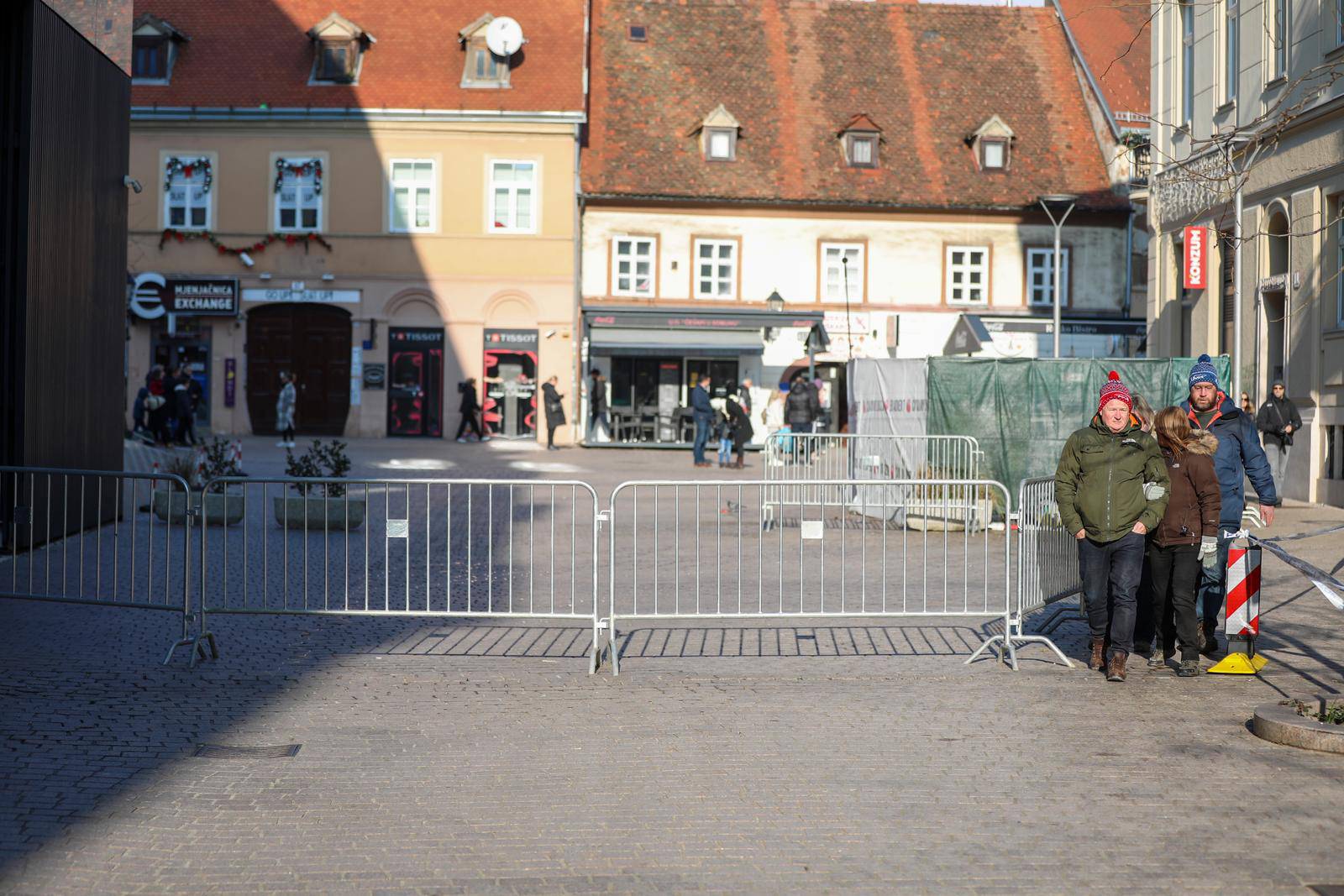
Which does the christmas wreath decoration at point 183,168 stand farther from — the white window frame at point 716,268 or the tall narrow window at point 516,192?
the white window frame at point 716,268

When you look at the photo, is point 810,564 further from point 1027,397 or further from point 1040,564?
point 1027,397

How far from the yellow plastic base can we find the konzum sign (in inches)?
729

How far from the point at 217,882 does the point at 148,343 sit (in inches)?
1508

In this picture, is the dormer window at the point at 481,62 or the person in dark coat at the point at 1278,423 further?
the dormer window at the point at 481,62

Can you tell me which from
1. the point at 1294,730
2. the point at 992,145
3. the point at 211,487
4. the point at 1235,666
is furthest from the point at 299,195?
the point at 1294,730

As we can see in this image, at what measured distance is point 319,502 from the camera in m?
14.8

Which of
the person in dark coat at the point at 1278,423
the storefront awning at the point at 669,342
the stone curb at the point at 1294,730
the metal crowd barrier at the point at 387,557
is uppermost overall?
the storefront awning at the point at 669,342

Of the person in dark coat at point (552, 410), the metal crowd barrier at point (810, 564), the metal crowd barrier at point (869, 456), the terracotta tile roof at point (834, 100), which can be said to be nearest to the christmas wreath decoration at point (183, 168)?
the terracotta tile roof at point (834, 100)

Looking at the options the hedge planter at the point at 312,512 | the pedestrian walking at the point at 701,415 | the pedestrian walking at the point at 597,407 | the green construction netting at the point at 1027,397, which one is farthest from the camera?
the pedestrian walking at the point at 597,407

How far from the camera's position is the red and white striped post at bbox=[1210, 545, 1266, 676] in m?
9.52

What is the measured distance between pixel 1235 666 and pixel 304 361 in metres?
35.0

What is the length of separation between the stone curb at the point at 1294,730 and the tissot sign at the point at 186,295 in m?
37.0

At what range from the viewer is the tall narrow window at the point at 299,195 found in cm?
4175

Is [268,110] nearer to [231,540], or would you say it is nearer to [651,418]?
[651,418]
